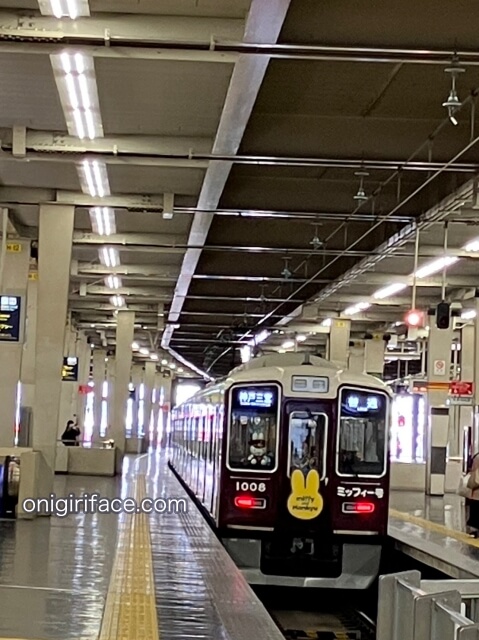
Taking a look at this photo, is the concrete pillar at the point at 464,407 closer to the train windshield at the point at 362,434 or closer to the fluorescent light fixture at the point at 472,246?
the fluorescent light fixture at the point at 472,246

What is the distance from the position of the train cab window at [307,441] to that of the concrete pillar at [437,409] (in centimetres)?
1293

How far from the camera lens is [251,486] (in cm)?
1346

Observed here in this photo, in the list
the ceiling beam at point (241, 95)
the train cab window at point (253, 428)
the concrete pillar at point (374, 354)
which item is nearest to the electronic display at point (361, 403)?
the train cab window at point (253, 428)

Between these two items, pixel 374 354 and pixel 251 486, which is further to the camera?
pixel 374 354

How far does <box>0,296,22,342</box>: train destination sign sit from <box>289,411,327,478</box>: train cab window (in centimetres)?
489

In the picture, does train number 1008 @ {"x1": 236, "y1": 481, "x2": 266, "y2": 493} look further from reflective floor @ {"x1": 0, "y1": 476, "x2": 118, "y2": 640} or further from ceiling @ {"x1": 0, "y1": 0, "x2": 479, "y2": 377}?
ceiling @ {"x1": 0, "y1": 0, "x2": 479, "y2": 377}

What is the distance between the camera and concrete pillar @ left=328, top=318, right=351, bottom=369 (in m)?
32.0

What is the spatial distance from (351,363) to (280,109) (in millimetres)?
26432

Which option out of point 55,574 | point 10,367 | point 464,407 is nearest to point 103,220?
point 10,367

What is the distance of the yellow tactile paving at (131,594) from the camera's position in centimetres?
766

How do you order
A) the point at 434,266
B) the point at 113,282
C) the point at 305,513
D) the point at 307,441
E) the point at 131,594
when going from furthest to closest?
1. the point at 113,282
2. the point at 434,266
3. the point at 307,441
4. the point at 305,513
5. the point at 131,594

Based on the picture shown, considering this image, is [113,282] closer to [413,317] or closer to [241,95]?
[413,317]

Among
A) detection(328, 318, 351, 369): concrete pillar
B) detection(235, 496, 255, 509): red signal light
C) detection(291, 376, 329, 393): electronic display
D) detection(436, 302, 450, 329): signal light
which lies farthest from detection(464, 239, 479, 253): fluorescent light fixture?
detection(328, 318, 351, 369): concrete pillar

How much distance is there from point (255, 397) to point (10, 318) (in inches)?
180
